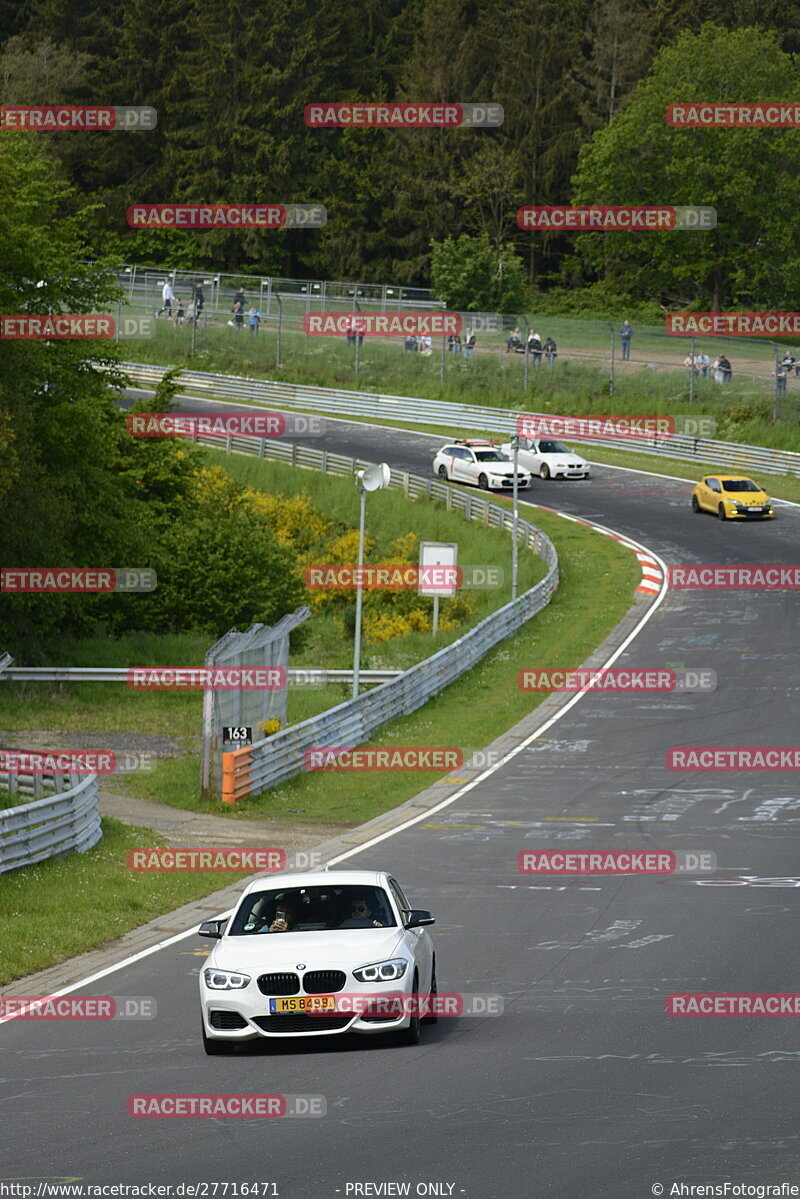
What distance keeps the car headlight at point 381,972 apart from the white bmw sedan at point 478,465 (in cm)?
4723

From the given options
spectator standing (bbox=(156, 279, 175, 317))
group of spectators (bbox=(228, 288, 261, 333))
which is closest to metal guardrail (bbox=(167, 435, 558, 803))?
group of spectators (bbox=(228, 288, 261, 333))

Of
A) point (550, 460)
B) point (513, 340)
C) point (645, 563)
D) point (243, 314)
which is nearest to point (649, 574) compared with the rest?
→ point (645, 563)

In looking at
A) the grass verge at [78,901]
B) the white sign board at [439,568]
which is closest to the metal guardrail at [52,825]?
the grass verge at [78,901]

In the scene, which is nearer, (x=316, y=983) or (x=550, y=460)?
(x=316, y=983)

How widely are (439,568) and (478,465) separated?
71.1 feet

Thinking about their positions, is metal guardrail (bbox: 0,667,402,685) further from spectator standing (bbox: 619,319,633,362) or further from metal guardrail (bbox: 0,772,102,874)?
spectator standing (bbox: 619,319,633,362)

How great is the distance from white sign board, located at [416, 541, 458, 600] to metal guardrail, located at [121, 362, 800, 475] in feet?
84.9

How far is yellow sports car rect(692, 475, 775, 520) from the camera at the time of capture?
52.8 m

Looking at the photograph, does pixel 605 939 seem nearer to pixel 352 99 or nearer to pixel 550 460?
pixel 550 460

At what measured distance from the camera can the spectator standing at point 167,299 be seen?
8038 cm

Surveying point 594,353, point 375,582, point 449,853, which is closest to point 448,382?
point 594,353

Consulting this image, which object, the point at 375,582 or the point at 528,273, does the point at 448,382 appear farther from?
the point at 528,273

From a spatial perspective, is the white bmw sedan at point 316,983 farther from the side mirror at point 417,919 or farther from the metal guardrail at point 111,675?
the metal guardrail at point 111,675

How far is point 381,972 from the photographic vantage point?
1182cm
